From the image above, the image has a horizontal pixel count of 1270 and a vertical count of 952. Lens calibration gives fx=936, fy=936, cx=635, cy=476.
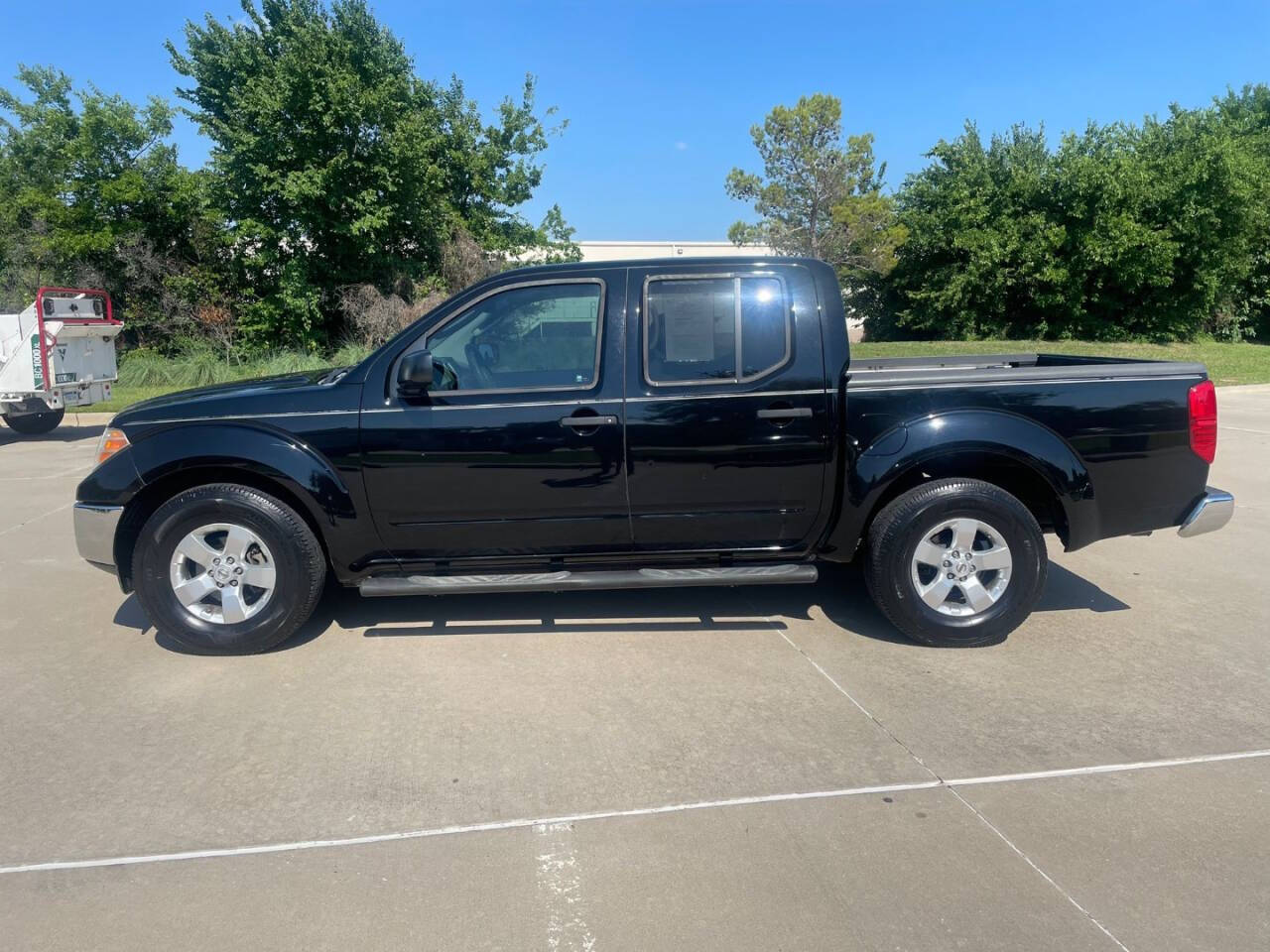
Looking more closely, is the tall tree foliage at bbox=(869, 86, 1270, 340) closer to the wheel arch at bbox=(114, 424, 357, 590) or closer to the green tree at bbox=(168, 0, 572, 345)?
the green tree at bbox=(168, 0, 572, 345)

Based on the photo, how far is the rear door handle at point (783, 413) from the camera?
470 cm

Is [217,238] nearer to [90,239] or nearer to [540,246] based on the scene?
[90,239]

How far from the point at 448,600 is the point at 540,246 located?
1997 cm

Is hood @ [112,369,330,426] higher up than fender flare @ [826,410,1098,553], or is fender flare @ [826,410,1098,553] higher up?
hood @ [112,369,330,426]

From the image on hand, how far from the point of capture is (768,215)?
1180 inches

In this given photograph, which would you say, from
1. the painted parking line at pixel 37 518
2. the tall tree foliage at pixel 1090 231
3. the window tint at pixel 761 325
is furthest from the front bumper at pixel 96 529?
the tall tree foliage at pixel 1090 231

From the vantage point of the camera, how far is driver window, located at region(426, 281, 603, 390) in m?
4.84

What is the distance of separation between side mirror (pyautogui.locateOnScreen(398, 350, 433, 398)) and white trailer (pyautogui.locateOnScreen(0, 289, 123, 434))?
32.0 ft

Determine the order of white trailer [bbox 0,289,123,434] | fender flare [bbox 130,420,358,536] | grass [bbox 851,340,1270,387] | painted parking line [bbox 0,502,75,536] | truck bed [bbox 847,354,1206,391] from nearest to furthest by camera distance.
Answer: fender flare [bbox 130,420,358,536] < truck bed [bbox 847,354,1206,391] < painted parking line [bbox 0,502,75,536] < white trailer [bbox 0,289,123,434] < grass [bbox 851,340,1270,387]

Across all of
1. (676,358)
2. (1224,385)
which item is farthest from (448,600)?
(1224,385)

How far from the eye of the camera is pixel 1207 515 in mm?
4836

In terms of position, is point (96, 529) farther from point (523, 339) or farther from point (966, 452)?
point (966, 452)

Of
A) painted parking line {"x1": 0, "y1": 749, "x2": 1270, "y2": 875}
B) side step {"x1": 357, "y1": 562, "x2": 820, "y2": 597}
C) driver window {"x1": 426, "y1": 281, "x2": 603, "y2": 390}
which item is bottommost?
painted parking line {"x1": 0, "y1": 749, "x2": 1270, "y2": 875}

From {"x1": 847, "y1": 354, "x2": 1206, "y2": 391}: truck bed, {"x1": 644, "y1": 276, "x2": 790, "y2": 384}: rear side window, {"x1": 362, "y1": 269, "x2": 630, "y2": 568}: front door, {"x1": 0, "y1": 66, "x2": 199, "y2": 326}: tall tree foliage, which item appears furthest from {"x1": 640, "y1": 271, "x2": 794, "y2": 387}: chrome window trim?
{"x1": 0, "y1": 66, "x2": 199, "y2": 326}: tall tree foliage
